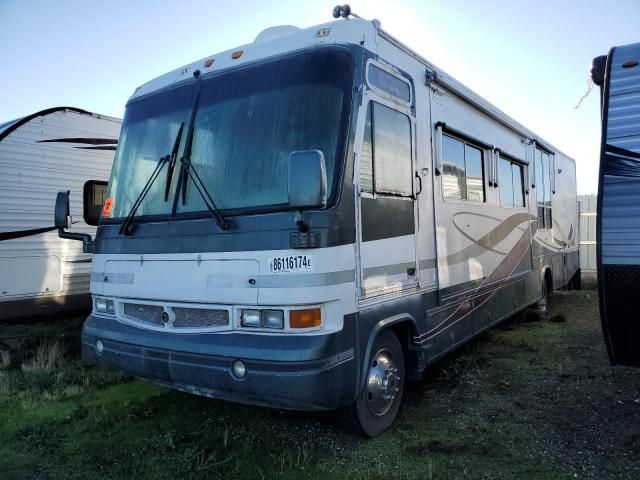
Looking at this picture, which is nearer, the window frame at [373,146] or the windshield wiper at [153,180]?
the window frame at [373,146]

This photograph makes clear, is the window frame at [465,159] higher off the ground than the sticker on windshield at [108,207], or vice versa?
the window frame at [465,159]

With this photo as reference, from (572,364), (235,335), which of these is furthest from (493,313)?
(235,335)

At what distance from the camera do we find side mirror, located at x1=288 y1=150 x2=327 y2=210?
122 inches

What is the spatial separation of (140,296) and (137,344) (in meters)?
0.35

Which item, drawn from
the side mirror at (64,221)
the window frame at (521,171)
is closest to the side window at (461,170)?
the window frame at (521,171)

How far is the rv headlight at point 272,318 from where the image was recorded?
3.34 meters

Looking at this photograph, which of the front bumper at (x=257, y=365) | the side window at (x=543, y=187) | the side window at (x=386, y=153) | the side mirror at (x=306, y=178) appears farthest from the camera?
the side window at (x=543, y=187)

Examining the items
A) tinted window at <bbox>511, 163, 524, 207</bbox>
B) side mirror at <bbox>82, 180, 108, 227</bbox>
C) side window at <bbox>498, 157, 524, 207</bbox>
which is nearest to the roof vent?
side window at <bbox>498, 157, 524, 207</bbox>

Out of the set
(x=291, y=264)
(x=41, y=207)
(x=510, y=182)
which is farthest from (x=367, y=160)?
(x=41, y=207)

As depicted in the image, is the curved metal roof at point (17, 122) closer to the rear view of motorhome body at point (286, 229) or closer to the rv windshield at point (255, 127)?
the rear view of motorhome body at point (286, 229)

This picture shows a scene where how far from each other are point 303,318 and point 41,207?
5171 millimetres

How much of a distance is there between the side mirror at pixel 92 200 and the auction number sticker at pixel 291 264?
4.98 metres

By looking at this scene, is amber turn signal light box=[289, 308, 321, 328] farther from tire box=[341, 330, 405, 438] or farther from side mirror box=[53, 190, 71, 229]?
side mirror box=[53, 190, 71, 229]

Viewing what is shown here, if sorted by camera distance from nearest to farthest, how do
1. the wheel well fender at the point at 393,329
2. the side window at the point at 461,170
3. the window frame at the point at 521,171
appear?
1. the wheel well fender at the point at 393,329
2. the side window at the point at 461,170
3. the window frame at the point at 521,171
